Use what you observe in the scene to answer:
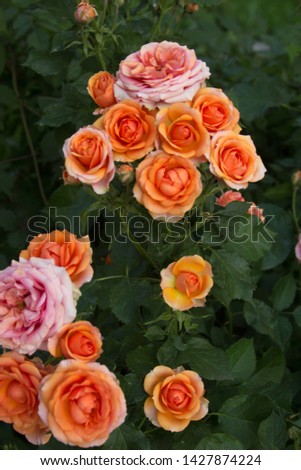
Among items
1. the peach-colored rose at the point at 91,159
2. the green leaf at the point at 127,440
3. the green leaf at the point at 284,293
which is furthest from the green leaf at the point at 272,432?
the peach-colored rose at the point at 91,159

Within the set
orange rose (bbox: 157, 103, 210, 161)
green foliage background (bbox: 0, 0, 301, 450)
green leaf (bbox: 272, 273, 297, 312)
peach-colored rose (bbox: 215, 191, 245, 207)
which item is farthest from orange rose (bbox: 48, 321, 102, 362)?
green leaf (bbox: 272, 273, 297, 312)

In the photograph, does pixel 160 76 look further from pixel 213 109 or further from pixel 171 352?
pixel 171 352

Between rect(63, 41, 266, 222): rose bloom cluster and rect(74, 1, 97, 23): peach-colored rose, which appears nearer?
rect(63, 41, 266, 222): rose bloom cluster

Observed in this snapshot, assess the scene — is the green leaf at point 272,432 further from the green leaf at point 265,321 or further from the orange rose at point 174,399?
the green leaf at point 265,321

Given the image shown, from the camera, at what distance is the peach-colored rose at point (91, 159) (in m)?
1.23

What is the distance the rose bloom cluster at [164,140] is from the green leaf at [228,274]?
167mm

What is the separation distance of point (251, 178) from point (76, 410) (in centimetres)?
52

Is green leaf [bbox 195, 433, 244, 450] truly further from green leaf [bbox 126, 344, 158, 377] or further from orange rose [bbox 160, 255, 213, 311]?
orange rose [bbox 160, 255, 213, 311]

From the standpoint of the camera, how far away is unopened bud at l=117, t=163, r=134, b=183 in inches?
49.4

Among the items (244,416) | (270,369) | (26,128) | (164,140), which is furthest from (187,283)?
(26,128)

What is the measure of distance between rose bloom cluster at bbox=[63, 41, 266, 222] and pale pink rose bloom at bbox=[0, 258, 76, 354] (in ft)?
0.60

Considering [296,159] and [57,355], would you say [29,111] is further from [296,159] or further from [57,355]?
[57,355]
